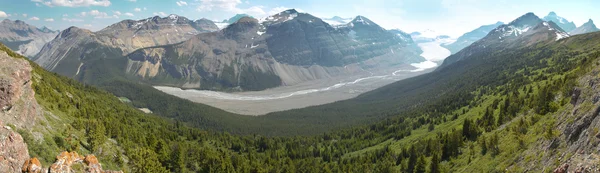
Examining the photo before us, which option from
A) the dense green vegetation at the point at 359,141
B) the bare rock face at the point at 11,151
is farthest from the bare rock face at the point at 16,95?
the bare rock face at the point at 11,151

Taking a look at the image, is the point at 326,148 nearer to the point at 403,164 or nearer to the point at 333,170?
the point at 333,170

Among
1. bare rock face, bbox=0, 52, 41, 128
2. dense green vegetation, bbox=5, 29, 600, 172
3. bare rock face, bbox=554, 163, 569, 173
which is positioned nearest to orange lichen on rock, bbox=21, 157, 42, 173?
dense green vegetation, bbox=5, 29, 600, 172

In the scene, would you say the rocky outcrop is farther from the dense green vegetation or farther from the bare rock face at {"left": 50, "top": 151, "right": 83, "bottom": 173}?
the dense green vegetation

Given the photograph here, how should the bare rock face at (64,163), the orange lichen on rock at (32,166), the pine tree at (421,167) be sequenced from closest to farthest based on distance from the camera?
the orange lichen on rock at (32,166)
the bare rock face at (64,163)
the pine tree at (421,167)

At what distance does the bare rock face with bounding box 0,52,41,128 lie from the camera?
46.8m

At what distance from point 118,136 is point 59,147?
93.9 feet

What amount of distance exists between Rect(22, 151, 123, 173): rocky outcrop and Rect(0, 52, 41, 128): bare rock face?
32.6 feet

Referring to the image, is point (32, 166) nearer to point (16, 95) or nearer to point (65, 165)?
point (65, 165)

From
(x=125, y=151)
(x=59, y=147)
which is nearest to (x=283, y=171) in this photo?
(x=125, y=151)

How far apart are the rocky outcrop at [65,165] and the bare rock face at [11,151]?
3.21ft

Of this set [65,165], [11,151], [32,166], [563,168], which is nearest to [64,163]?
[65,165]

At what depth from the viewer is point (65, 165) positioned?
43094 millimetres

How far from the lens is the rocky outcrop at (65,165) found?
3960 centimetres

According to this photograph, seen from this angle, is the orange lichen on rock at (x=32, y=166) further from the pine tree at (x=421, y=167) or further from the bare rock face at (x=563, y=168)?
the pine tree at (x=421, y=167)
